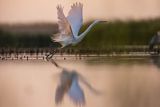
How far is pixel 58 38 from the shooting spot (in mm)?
5266

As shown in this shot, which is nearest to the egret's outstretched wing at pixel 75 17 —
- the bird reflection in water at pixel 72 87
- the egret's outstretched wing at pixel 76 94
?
the bird reflection in water at pixel 72 87

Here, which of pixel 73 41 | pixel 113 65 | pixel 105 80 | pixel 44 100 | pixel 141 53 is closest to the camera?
pixel 44 100

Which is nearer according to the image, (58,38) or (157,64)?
(157,64)

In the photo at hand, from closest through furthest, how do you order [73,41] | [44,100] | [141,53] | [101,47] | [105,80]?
[44,100] → [105,80] → [73,41] → [141,53] → [101,47]

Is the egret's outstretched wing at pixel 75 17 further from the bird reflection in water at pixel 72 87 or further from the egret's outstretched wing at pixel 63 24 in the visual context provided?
the bird reflection in water at pixel 72 87

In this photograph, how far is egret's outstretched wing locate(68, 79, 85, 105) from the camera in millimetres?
2855

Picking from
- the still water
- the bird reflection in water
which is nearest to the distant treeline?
the still water

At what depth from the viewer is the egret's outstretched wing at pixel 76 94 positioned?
112 inches

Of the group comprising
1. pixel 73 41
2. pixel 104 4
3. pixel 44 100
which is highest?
pixel 104 4

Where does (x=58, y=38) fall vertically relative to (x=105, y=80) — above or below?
above

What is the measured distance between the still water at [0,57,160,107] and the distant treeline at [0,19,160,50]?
146cm

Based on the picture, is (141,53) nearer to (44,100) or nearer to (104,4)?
(104,4)

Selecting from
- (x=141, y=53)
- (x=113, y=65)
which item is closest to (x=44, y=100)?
(x=113, y=65)

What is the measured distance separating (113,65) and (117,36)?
2.03 meters
